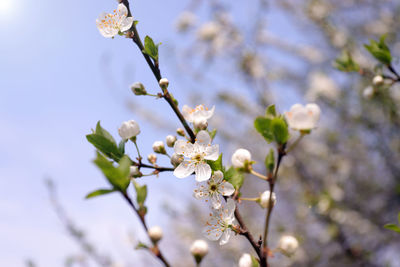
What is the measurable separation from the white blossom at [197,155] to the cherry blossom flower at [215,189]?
0.14ft

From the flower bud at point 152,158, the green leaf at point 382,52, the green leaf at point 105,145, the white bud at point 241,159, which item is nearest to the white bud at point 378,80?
the green leaf at point 382,52

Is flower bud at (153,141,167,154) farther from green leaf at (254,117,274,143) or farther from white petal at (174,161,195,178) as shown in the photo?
green leaf at (254,117,274,143)

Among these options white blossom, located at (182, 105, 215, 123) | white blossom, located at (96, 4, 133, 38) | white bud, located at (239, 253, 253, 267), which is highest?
white blossom, located at (96, 4, 133, 38)

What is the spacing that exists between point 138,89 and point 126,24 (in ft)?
0.74

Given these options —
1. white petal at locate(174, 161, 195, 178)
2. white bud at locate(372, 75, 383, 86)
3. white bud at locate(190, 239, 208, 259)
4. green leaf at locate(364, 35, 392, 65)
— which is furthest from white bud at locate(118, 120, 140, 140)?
white bud at locate(372, 75, 383, 86)

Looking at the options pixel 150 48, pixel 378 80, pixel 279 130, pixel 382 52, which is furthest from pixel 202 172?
pixel 378 80

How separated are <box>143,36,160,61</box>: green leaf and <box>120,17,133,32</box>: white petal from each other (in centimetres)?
10

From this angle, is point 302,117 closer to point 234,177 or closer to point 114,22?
point 234,177

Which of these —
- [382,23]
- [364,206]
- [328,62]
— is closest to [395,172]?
[364,206]

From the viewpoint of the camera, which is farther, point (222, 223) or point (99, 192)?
point (222, 223)

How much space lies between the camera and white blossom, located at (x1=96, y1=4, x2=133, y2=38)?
105 centimetres

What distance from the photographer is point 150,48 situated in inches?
38.5

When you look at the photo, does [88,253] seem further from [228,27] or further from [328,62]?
[328,62]

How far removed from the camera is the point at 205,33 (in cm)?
451
